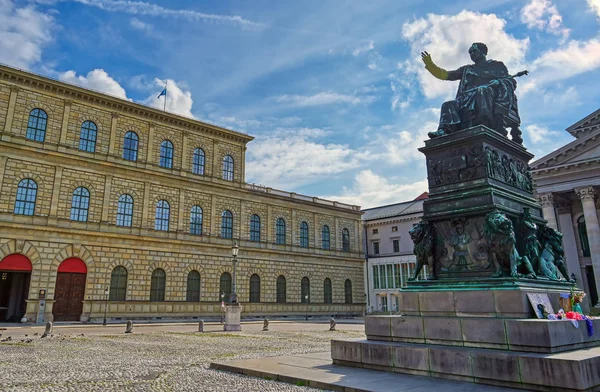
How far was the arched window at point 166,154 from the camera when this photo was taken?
4053 cm

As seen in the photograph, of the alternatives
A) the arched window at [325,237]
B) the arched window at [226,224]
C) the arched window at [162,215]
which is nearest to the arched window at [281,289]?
the arched window at [325,237]

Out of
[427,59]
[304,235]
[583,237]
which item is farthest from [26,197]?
[583,237]

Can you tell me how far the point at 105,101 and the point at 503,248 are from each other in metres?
37.6

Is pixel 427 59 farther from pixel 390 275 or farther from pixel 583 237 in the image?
pixel 390 275

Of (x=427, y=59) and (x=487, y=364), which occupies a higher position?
(x=427, y=59)

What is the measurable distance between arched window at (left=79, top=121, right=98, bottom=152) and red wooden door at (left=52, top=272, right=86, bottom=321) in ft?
34.5

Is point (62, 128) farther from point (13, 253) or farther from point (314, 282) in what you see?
point (314, 282)

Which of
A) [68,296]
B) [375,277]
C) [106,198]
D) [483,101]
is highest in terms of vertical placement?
[106,198]

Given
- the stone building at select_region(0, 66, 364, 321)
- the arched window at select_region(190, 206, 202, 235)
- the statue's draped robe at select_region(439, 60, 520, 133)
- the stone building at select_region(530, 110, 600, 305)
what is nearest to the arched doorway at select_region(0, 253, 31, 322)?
the stone building at select_region(0, 66, 364, 321)

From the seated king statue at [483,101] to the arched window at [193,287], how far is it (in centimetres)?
3478

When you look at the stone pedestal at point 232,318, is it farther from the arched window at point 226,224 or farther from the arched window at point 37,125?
the arched window at point 37,125

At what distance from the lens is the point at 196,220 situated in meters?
41.7

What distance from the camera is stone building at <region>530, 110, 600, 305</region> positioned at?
103 feet

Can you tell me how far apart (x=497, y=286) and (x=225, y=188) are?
128 feet
